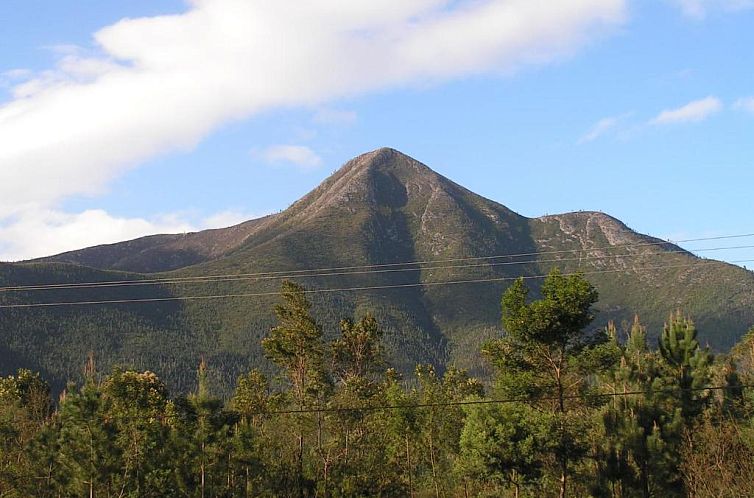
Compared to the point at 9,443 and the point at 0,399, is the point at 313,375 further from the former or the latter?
the point at 0,399

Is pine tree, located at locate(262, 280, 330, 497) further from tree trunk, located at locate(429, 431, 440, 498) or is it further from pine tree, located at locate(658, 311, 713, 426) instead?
pine tree, located at locate(658, 311, 713, 426)

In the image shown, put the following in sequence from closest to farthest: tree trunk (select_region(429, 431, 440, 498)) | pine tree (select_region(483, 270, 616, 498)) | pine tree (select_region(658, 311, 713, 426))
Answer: pine tree (select_region(483, 270, 616, 498)) < pine tree (select_region(658, 311, 713, 426)) < tree trunk (select_region(429, 431, 440, 498))

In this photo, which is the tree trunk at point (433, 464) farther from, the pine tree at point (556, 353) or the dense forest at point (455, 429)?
the pine tree at point (556, 353)

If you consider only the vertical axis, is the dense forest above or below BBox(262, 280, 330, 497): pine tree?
below

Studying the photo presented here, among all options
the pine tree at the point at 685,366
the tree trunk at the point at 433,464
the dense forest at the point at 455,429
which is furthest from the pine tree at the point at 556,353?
the tree trunk at the point at 433,464

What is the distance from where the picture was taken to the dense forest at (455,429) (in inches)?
1436

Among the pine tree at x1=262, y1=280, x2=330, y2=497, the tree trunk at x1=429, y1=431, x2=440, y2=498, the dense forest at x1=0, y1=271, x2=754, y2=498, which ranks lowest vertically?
the tree trunk at x1=429, y1=431, x2=440, y2=498

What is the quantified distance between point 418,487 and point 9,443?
27081mm

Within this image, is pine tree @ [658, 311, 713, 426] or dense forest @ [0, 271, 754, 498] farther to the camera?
pine tree @ [658, 311, 713, 426]

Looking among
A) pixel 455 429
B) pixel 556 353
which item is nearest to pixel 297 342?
pixel 455 429

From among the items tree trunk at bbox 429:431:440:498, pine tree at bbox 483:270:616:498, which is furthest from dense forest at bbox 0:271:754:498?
tree trunk at bbox 429:431:440:498

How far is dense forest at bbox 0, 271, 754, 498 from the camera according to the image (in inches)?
1436

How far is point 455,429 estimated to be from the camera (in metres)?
52.2

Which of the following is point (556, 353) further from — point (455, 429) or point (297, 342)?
point (297, 342)
